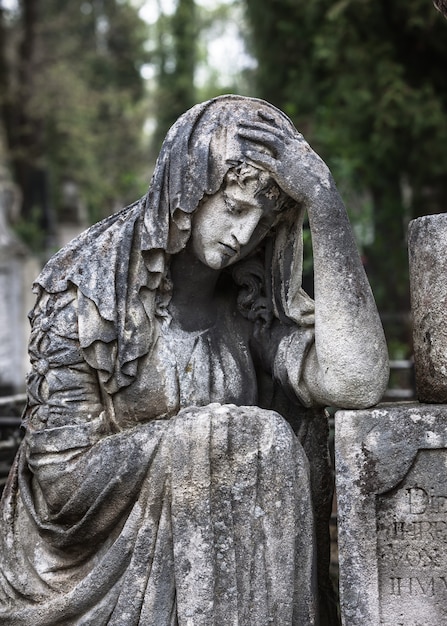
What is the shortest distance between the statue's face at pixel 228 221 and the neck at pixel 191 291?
102 mm

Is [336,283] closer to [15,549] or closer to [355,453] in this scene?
[355,453]

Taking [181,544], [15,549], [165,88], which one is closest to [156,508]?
[181,544]

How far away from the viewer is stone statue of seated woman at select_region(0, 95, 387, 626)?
2.85 metres

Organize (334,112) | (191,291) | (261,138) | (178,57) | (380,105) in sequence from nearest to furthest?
(261,138) → (191,291) → (380,105) → (334,112) → (178,57)

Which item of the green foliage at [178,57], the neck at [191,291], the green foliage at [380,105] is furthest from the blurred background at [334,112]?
the green foliage at [178,57]

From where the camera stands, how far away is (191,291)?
10.9 feet

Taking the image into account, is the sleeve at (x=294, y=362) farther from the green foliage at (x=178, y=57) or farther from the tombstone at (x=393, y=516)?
the green foliage at (x=178, y=57)

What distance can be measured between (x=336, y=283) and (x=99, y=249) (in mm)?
780

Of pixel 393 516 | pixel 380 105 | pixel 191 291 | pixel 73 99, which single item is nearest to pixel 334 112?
pixel 380 105

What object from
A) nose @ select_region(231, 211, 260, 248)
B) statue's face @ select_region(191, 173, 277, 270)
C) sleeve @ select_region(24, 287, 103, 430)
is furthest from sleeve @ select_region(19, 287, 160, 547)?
nose @ select_region(231, 211, 260, 248)

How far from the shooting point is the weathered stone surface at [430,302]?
2.97 m

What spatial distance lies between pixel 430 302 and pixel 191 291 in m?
0.81

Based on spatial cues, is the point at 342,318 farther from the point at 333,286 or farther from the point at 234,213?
the point at 234,213

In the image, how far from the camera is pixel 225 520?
2844 millimetres
